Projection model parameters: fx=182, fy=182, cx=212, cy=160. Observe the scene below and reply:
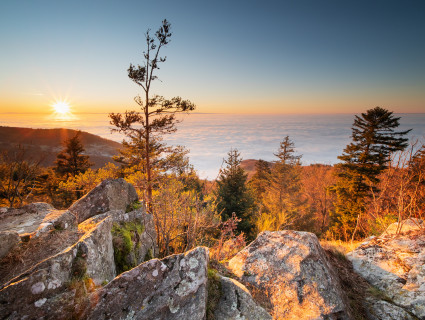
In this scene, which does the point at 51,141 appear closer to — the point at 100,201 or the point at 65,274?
the point at 100,201

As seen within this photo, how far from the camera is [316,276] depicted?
14.5 feet

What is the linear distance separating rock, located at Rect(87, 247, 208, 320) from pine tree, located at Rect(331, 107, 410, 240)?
1965 centimetres

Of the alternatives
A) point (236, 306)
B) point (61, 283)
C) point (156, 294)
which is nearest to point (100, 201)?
point (61, 283)

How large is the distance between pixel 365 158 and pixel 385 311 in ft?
57.9

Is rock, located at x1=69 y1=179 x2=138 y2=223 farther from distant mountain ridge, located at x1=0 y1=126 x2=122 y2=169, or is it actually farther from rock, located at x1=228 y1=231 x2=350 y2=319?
distant mountain ridge, located at x1=0 y1=126 x2=122 y2=169

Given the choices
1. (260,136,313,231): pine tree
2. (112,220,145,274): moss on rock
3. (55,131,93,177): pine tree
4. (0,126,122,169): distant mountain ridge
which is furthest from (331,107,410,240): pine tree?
(0,126,122,169): distant mountain ridge

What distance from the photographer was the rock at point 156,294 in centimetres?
277

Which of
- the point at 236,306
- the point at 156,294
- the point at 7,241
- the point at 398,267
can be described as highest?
the point at 7,241

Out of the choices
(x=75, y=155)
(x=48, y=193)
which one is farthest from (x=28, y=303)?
(x=48, y=193)

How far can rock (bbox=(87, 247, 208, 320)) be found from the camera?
9.09 ft

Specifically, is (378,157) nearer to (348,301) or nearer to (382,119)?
(382,119)

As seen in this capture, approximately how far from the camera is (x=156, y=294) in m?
2.99

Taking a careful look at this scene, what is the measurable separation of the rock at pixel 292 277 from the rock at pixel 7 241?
4.99 m

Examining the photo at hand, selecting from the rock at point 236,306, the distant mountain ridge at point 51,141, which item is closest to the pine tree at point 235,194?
the rock at point 236,306
